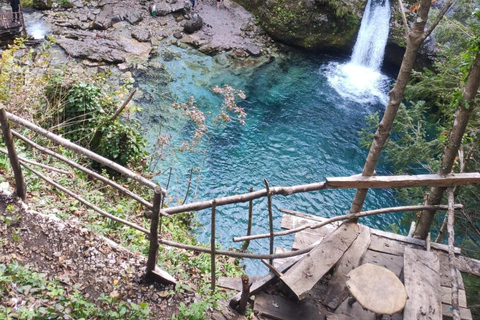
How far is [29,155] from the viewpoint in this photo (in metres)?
6.23

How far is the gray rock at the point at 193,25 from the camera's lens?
15.9 metres

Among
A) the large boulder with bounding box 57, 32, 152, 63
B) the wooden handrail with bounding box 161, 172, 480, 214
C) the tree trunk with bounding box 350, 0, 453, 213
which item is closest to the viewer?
the tree trunk with bounding box 350, 0, 453, 213

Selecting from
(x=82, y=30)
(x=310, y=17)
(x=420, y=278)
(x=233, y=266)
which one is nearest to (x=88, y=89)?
(x=233, y=266)

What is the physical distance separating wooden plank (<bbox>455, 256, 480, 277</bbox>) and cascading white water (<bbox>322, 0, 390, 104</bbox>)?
1216cm

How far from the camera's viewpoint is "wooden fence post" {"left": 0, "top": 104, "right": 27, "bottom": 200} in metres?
3.97

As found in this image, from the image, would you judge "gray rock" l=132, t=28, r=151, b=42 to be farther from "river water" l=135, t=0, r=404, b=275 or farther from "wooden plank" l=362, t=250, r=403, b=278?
"wooden plank" l=362, t=250, r=403, b=278

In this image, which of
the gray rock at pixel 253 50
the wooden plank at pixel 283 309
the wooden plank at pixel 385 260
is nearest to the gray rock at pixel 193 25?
the gray rock at pixel 253 50

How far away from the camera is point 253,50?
52.8ft

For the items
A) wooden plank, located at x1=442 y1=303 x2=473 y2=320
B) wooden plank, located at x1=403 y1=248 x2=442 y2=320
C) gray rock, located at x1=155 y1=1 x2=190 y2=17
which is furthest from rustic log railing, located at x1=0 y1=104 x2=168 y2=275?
gray rock, located at x1=155 y1=1 x2=190 y2=17

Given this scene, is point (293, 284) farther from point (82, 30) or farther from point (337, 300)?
point (82, 30)

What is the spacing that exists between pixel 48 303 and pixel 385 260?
3.82 meters

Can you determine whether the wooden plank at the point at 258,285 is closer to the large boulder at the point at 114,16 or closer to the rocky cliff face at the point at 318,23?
the large boulder at the point at 114,16

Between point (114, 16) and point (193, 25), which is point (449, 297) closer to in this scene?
point (193, 25)

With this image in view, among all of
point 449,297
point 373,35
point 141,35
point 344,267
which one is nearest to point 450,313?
point 449,297
